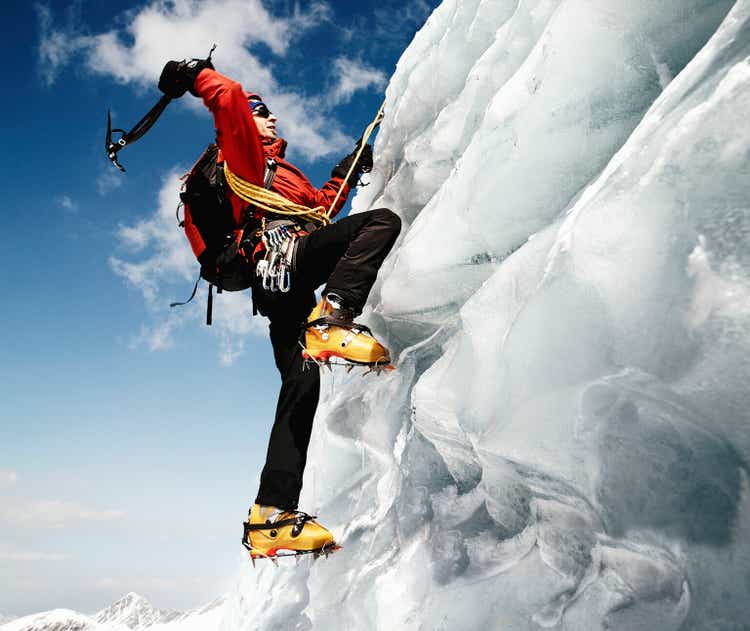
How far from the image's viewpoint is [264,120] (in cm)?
348

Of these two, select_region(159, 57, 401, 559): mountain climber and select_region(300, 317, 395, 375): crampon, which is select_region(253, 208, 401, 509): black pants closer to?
select_region(159, 57, 401, 559): mountain climber

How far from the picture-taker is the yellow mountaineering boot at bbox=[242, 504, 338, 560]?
2533 millimetres

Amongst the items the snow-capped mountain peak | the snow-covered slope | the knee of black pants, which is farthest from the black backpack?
the snow-capped mountain peak

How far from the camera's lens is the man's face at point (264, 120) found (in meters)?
3.46

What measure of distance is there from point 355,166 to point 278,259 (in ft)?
4.87

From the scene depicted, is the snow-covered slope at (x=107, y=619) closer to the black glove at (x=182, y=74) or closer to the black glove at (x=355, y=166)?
the black glove at (x=355, y=166)

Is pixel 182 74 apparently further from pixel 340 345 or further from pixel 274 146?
pixel 340 345

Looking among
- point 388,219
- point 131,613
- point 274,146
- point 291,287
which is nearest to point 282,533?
point 291,287

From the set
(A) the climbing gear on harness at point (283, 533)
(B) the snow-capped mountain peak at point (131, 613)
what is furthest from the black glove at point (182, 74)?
(B) the snow-capped mountain peak at point (131, 613)

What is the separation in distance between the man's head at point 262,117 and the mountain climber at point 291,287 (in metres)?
0.41

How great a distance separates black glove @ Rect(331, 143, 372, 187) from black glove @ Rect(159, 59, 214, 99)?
1.32 metres

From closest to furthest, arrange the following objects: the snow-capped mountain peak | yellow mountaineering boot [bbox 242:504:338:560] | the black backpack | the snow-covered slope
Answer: yellow mountaineering boot [bbox 242:504:338:560] → the black backpack → the snow-covered slope → the snow-capped mountain peak

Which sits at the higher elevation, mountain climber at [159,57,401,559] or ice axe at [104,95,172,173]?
ice axe at [104,95,172,173]

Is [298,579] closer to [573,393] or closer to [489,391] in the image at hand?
[489,391]
